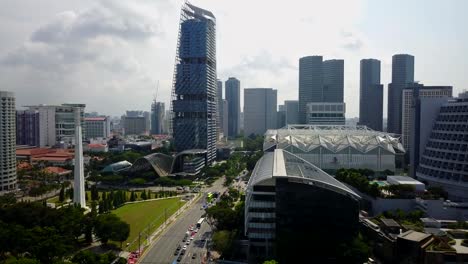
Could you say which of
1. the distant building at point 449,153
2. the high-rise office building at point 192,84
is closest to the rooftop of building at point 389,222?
the distant building at point 449,153

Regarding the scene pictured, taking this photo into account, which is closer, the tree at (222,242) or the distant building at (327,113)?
the tree at (222,242)

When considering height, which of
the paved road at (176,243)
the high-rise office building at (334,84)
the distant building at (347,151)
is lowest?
the paved road at (176,243)

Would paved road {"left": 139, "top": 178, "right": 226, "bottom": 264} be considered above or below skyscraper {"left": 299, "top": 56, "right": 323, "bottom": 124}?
below

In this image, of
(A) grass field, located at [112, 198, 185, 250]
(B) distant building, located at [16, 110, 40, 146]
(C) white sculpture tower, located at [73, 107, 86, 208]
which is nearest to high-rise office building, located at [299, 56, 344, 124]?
(B) distant building, located at [16, 110, 40, 146]

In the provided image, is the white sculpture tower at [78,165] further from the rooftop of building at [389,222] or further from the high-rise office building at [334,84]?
the high-rise office building at [334,84]

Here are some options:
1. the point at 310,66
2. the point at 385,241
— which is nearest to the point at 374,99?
the point at 310,66

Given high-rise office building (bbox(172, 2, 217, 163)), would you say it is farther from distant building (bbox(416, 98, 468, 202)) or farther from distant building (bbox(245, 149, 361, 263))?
distant building (bbox(245, 149, 361, 263))
